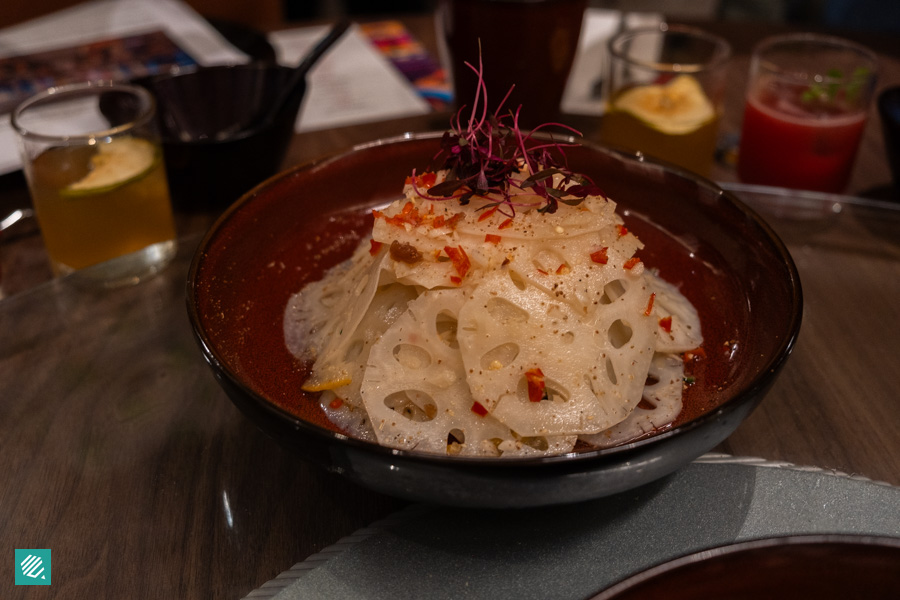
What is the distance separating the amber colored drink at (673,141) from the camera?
1846 mm

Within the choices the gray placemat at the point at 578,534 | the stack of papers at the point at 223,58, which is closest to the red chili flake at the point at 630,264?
the gray placemat at the point at 578,534

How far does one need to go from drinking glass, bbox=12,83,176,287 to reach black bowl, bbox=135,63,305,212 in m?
0.09

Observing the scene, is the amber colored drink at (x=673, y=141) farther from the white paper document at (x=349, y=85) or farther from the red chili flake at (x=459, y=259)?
the red chili flake at (x=459, y=259)

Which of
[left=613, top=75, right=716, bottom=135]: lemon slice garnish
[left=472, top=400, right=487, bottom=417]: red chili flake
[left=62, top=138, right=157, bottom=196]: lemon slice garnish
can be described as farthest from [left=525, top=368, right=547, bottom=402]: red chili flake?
[left=613, top=75, right=716, bottom=135]: lemon slice garnish

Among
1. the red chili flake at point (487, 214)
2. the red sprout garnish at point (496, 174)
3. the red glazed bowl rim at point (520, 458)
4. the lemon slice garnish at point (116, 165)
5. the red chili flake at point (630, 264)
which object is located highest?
the red sprout garnish at point (496, 174)

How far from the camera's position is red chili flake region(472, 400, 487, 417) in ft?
3.13

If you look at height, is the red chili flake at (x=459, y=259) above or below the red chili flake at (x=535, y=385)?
above

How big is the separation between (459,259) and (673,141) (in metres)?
1.04

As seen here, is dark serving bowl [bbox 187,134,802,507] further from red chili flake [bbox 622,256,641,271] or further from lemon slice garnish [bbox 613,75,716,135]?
lemon slice garnish [bbox 613,75,716,135]

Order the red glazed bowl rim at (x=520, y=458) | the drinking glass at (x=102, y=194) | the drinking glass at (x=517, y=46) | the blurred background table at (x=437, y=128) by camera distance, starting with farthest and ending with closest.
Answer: the drinking glass at (x=517, y=46) < the blurred background table at (x=437, y=128) < the drinking glass at (x=102, y=194) < the red glazed bowl rim at (x=520, y=458)

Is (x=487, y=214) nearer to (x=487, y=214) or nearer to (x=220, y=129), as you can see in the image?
(x=487, y=214)

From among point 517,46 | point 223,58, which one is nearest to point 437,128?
point 517,46

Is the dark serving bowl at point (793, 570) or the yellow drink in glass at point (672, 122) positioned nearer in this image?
the dark serving bowl at point (793, 570)

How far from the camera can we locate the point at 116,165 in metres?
1.55
